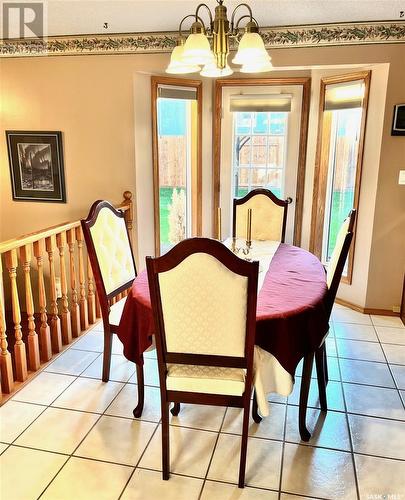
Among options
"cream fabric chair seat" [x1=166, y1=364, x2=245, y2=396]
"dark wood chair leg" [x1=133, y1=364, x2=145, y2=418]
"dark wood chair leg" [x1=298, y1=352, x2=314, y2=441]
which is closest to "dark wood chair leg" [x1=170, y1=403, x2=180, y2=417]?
"dark wood chair leg" [x1=133, y1=364, x2=145, y2=418]

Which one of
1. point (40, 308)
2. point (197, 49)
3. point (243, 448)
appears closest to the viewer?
point (243, 448)

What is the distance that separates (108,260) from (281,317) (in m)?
1.25

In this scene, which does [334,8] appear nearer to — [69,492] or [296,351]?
[296,351]

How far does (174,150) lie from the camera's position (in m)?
4.08

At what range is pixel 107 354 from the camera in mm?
2609

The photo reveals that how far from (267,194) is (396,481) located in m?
2.24

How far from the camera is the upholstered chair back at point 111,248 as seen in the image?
8.32 ft

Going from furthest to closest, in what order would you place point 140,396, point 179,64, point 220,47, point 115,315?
1. point 115,315
2. point 140,396
3. point 179,64
4. point 220,47

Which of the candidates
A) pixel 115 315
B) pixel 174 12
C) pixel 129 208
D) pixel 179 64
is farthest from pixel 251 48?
pixel 129 208

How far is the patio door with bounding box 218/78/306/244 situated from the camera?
390cm

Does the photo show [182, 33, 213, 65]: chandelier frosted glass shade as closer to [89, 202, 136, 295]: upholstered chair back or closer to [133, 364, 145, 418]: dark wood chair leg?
[89, 202, 136, 295]: upholstered chair back

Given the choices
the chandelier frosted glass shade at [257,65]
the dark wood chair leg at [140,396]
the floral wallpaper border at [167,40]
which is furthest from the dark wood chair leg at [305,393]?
the floral wallpaper border at [167,40]

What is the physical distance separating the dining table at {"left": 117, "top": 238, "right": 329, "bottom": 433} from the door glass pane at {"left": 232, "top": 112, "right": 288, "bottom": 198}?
73.6 inches

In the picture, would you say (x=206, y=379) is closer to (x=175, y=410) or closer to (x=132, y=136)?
(x=175, y=410)
